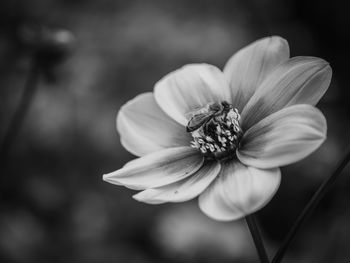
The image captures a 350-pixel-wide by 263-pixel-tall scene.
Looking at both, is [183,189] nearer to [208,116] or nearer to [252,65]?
[208,116]

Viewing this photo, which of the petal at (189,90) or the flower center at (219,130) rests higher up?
the petal at (189,90)

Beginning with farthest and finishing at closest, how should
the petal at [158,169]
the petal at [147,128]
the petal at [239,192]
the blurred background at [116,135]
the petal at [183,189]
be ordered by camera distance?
the blurred background at [116,135], the petal at [147,128], the petal at [158,169], the petal at [183,189], the petal at [239,192]

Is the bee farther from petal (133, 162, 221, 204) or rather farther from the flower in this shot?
petal (133, 162, 221, 204)

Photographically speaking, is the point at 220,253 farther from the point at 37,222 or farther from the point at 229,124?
the point at 229,124

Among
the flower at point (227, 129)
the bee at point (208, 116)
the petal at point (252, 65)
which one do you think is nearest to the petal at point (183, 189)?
the flower at point (227, 129)

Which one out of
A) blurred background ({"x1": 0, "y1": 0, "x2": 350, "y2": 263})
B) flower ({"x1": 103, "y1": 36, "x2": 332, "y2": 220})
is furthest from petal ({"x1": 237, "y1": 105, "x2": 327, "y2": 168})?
blurred background ({"x1": 0, "y1": 0, "x2": 350, "y2": 263})

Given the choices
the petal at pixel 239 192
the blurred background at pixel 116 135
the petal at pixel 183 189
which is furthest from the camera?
the blurred background at pixel 116 135

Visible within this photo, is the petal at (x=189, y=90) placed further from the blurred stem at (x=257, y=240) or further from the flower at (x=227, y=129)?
the blurred stem at (x=257, y=240)
